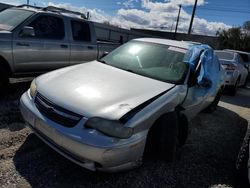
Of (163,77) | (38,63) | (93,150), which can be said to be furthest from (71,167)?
(38,63)

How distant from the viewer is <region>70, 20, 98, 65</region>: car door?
6.61 meters

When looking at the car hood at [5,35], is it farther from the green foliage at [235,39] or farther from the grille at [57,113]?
the green foliage at [235,39]

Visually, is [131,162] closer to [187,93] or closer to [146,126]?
[146,126]

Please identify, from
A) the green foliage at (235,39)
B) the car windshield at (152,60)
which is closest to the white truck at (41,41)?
the car windshield at (152,60)

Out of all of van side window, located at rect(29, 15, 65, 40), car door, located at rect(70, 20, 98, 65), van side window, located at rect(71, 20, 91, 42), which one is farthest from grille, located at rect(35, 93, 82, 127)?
van side window, located at rect(71, 20, 91, 42)

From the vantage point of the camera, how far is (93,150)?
2.74 metres

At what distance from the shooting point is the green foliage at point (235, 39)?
101 feet

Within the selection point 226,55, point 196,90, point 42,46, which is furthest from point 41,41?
point 226,55

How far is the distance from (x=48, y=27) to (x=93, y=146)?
411 centimetres

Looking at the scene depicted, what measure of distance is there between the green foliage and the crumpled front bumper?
3092 centimetres

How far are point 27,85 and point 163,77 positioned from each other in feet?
13.1

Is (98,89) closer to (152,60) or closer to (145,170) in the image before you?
(145,170)

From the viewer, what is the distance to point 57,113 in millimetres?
3027

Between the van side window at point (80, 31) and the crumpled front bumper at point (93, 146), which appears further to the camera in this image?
the van side window at point (80, 31)
